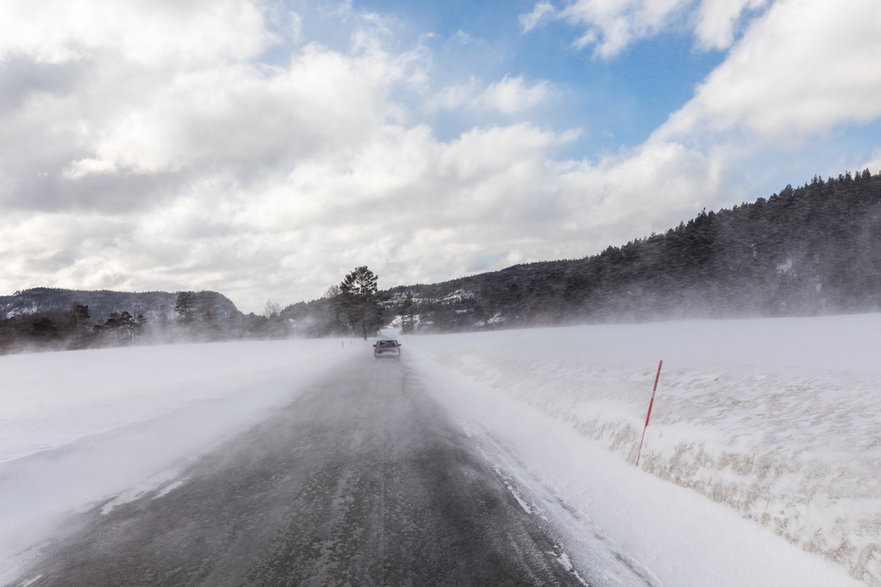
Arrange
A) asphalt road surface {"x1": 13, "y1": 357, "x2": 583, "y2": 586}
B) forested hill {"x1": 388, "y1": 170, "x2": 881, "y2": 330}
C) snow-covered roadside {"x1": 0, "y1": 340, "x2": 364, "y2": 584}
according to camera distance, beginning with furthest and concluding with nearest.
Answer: forested hill {"x1": 388, "y1": 170, "x2": 881, "y2": 330} → snow-covered roadside {"x1": 0, "y1": 340, "x2": 364, "y2": 584} → asphalt road surface {"x1": 13, "y1": 357, "x2": 583, "y2": 586}

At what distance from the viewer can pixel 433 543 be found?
13.1 ft

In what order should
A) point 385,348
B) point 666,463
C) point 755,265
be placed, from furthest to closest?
point 755,265 → point 385,348 → point 666,463

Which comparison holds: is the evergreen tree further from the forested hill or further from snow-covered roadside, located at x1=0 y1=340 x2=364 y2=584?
snow-covered roadside, located at x1=0 y1=340 x2=364 y2=584

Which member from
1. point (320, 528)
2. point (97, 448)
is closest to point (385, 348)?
point (97, 448)

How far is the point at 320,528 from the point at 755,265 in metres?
88.9

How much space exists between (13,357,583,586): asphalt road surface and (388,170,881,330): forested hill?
77.1m

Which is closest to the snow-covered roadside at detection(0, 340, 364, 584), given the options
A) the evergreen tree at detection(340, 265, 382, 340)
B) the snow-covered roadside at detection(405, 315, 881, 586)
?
the snow-covered roadside at detection(405, 315, 881, 586)

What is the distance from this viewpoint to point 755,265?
2938 inches

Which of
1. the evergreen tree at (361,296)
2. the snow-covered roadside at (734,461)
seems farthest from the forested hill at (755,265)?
the snow-covered roadside at (734,461)

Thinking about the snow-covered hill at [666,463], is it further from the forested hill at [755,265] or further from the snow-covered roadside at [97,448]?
the forested hill at [755,265]

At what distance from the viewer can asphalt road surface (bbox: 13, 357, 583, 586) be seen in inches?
138

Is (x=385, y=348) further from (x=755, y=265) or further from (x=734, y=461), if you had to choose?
(x=755, y=265)

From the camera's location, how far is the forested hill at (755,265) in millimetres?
65188

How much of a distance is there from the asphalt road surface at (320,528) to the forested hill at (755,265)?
77082 millimetres
